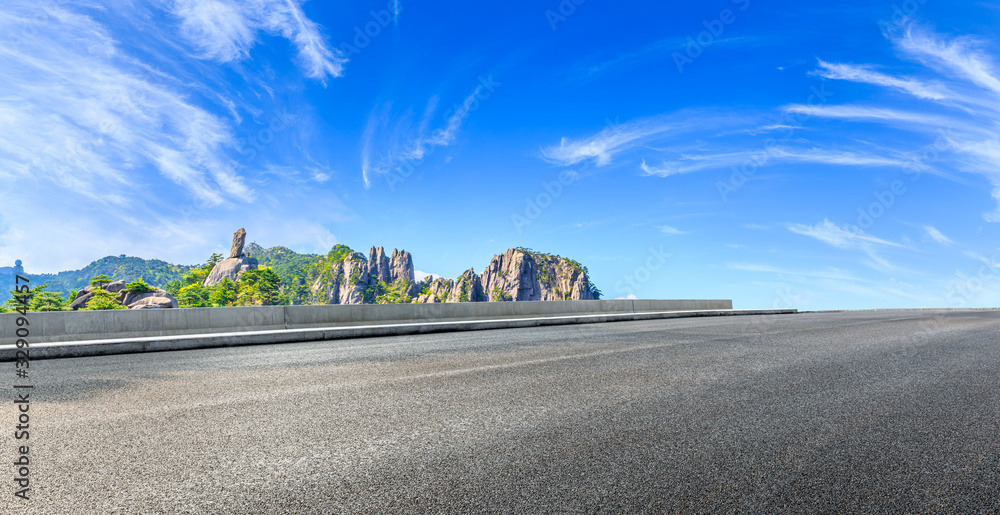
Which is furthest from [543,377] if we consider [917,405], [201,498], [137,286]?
[137,286]

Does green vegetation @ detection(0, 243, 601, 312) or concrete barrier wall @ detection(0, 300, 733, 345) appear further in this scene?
green vegetation @ detection(0, 243, 601, 312)

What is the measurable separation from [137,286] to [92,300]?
35.6 feet

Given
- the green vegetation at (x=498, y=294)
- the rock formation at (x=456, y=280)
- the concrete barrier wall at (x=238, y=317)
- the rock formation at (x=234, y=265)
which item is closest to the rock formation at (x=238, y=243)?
the rock formation at (x=234, y=265)

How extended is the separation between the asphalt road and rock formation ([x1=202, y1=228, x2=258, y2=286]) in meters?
138

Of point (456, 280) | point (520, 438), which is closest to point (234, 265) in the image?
point (456, 280)

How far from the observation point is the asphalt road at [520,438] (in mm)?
2658

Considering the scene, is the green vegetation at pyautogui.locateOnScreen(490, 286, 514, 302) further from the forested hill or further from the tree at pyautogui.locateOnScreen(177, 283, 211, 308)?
the forested hill

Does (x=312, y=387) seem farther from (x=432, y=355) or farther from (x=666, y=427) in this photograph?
(x=666, y=427)

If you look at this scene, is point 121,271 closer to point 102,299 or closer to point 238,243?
point 238,243

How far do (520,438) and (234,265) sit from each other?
145 m

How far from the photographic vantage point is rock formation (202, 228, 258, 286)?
131 metres

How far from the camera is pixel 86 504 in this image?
2623 millimetres

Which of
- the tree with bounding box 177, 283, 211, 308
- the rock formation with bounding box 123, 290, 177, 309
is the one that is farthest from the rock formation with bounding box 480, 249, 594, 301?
the rock formation with bounding box 123, 290, 177, 309

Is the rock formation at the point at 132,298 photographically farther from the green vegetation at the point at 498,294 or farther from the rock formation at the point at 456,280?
the green vegetation at the point at 498,294
